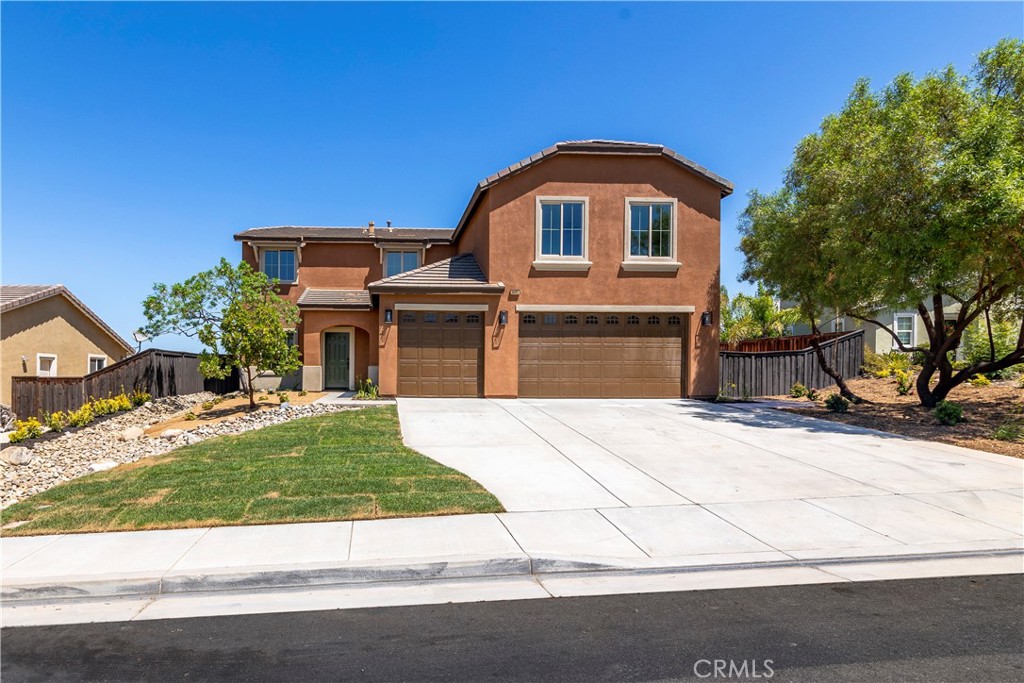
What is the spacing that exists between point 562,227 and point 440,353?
5.43 metres

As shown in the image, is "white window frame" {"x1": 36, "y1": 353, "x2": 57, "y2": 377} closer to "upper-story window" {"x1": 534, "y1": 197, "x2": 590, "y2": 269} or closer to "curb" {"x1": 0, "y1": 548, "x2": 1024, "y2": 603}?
"upper-story window" {"x1": 534, "y1": 197, "x2": 590, "y2": 269}

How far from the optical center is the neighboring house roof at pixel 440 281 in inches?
699

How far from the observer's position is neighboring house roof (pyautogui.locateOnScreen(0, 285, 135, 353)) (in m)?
20.7

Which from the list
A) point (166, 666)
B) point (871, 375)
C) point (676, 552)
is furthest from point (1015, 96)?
point (166, 666)

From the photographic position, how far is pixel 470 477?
868 centimetres

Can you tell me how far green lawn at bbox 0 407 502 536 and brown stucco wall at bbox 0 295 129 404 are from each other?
49.5 ft

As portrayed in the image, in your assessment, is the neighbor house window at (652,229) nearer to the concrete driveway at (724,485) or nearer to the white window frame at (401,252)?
the concrete driveway at (724,485)

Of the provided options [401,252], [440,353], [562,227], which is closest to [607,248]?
[562,227]

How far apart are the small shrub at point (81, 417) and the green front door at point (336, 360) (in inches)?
326

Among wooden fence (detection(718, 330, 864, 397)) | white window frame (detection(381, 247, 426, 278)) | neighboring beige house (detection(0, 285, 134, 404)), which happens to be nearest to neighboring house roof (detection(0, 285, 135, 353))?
neighboring beige house (detection(0, 285, 134, 404))

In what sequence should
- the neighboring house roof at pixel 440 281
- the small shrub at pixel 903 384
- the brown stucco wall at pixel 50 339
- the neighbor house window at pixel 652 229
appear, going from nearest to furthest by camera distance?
the neighboring house roof at pixel 440 281 → the small shrub at pixel 903 384 → the neighbor house window at pixel 652 229 → the brown stucco wall at pixel 50 339

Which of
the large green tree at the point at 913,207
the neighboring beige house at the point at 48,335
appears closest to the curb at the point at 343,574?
the large green tree at the point at 913,207
